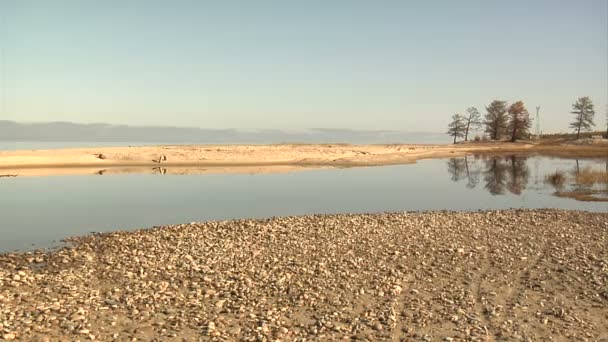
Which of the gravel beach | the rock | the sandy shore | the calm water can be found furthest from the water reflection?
the rock

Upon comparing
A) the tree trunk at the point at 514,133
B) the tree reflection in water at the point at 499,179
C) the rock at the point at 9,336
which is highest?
the tree trunk at the point at 514,133

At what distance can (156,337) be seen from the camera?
10.1 metres

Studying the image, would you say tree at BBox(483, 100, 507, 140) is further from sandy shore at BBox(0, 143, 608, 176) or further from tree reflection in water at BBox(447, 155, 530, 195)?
tree reflection in water at BBox(447, 155, 530, 195)

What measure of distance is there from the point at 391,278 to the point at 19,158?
2489 inches

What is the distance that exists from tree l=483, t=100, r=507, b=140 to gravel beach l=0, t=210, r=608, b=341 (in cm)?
11095

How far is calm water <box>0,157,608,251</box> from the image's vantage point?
2520 centimetres

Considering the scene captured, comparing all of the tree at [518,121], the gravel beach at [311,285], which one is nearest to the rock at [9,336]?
the gravel beach at [311,285]

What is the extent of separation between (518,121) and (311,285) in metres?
124

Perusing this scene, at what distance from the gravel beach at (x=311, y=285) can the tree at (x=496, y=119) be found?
111 m

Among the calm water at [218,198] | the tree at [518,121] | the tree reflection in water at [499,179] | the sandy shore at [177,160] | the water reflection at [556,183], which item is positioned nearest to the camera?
the calm water at [218,198]

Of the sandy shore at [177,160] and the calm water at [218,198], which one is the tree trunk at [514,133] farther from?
the calm water at [218,198]

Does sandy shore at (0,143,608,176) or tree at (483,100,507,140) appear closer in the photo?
sandy shore at (0,143,608,176)

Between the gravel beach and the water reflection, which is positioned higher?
the water reflection

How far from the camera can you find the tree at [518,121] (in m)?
A: 118
